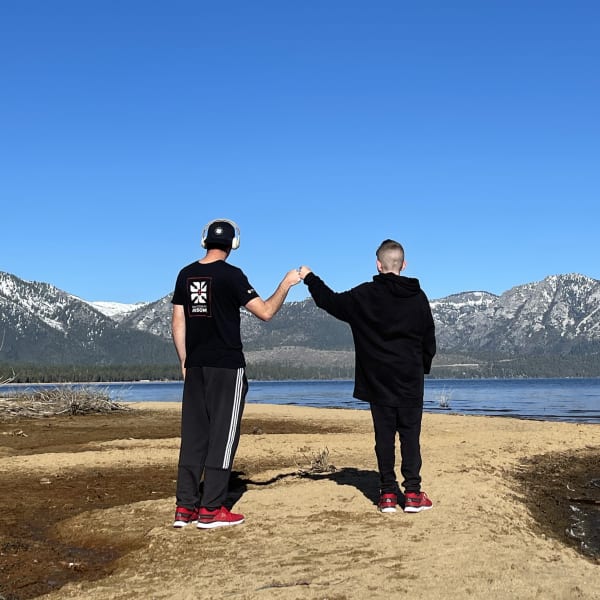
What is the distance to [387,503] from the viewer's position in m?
6.67

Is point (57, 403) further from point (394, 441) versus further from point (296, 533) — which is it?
point (296, 533)

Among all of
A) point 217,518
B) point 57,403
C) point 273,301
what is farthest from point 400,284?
point 57,403

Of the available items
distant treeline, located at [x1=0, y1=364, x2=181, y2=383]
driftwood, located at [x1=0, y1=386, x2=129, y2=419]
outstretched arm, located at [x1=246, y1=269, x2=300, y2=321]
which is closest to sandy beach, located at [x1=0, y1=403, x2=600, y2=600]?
outstretched arm, located at [x1=246, y1=269, x2=300, y2=321]

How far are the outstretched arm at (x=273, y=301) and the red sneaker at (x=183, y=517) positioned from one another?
1.81m

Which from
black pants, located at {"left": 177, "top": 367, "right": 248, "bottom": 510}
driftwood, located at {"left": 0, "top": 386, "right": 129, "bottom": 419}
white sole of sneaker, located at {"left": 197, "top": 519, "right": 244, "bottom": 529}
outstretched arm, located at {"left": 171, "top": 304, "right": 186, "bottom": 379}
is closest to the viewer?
white sole of sneaker, located at {"left": 197, "top": 519, "right": 244, "bottom": 529}

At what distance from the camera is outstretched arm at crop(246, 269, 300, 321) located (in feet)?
20.8

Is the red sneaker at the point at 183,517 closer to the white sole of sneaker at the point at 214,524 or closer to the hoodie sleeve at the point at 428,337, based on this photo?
the white sole of sneaker at the point at 214,524

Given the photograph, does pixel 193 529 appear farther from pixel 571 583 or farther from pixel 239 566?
pixel 571 583

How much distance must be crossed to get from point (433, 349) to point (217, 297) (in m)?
2.16

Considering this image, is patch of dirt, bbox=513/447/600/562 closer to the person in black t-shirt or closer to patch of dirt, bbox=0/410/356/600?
the person in black t-shirt

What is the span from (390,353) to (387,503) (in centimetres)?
139

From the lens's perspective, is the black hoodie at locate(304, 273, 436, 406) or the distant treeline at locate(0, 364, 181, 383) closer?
the black hoodie at locate(304, 273, 436, 406)

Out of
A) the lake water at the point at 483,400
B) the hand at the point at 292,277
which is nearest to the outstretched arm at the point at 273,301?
the hand at the point at 292,277

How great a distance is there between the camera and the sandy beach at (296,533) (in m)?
4.66
